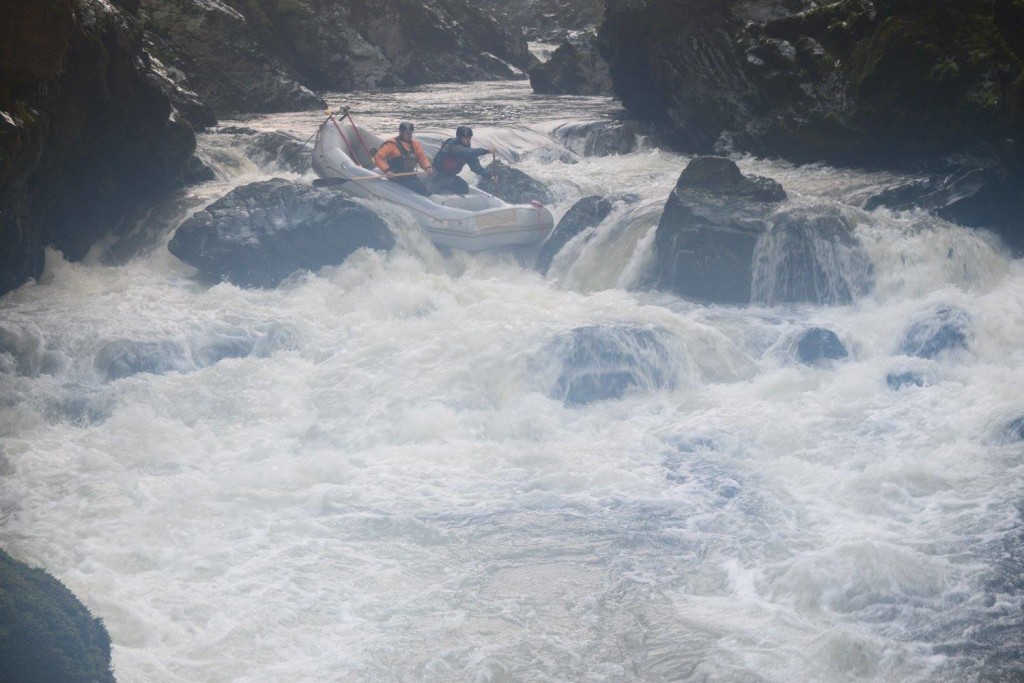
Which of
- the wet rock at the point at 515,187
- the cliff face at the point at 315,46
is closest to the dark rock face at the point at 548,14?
the cliff face at the point at 315,46

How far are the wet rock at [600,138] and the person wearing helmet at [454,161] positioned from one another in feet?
16.6

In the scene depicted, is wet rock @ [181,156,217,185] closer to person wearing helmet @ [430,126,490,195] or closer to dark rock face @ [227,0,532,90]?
Answer: person wearing helmet @ [430,126,490,195]

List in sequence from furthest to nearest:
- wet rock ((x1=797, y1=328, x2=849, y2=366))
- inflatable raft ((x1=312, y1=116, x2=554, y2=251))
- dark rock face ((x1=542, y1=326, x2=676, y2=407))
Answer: inflatable raft ((x1=312, y1=116, x2=554, y2=251)), wet rock ((x1=797, y1=328, x2=849, y2=366)), dark rock face ((x1=542, y1=326, x2=676, y2=407))

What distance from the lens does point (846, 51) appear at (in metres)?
15.1

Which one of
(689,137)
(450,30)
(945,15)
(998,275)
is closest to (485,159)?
(689,137)

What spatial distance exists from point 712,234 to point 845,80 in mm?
4566

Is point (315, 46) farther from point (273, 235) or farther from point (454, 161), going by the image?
point (273, 235)

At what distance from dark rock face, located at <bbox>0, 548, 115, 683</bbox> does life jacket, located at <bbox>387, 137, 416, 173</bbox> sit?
9.97m

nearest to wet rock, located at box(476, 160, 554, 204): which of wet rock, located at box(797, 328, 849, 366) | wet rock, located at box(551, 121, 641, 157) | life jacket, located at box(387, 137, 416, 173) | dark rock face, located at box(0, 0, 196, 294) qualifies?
life jacket, located at box(387, 137, 416, 173)

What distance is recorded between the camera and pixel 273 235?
12891 mm

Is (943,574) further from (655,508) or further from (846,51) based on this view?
(846,51)

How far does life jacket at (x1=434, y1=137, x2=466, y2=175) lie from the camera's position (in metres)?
13.8

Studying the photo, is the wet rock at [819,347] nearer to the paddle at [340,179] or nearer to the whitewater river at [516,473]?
the whitewater river at [516,473]

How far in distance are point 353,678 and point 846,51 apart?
12964mm
